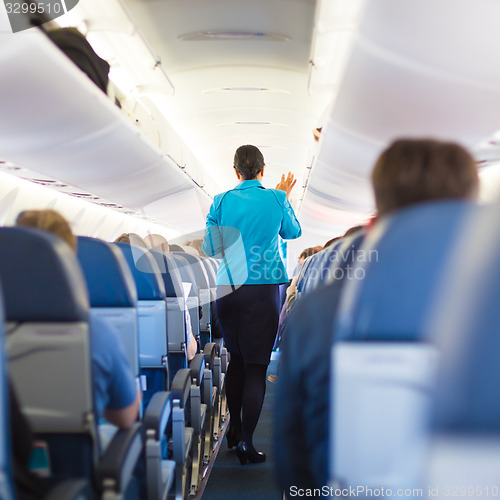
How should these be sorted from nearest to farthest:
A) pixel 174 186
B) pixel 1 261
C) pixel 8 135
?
pixel 1 261 → pixel 8 135 → pixel 174 186

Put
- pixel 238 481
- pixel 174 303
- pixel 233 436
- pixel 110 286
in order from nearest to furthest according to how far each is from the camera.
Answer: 1. pixel 110 286
2. pixel 174 303
3. pixel 238 481
4. pixel 233 436

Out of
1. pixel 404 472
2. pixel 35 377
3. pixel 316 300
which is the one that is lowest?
pixel 404 472

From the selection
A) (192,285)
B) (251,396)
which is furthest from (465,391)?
(192,285)

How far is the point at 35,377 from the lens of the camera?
52.4 inches

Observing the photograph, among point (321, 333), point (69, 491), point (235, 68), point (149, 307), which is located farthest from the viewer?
point (235, 68)

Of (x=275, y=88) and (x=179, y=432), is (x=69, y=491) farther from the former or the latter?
(x=275, y=88)

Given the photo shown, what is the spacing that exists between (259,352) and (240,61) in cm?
382

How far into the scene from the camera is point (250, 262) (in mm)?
3273

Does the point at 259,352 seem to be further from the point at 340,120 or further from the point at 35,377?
the point at 35,377

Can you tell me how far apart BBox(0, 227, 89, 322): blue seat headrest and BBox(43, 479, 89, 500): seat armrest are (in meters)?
0.37

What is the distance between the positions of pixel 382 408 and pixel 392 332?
0.53 ft

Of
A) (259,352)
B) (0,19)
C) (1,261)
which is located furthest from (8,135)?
(1,261)

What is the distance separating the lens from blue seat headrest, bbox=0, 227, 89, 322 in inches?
49.5

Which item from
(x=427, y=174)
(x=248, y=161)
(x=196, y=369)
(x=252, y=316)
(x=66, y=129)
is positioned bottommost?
(x=196, y=369)
